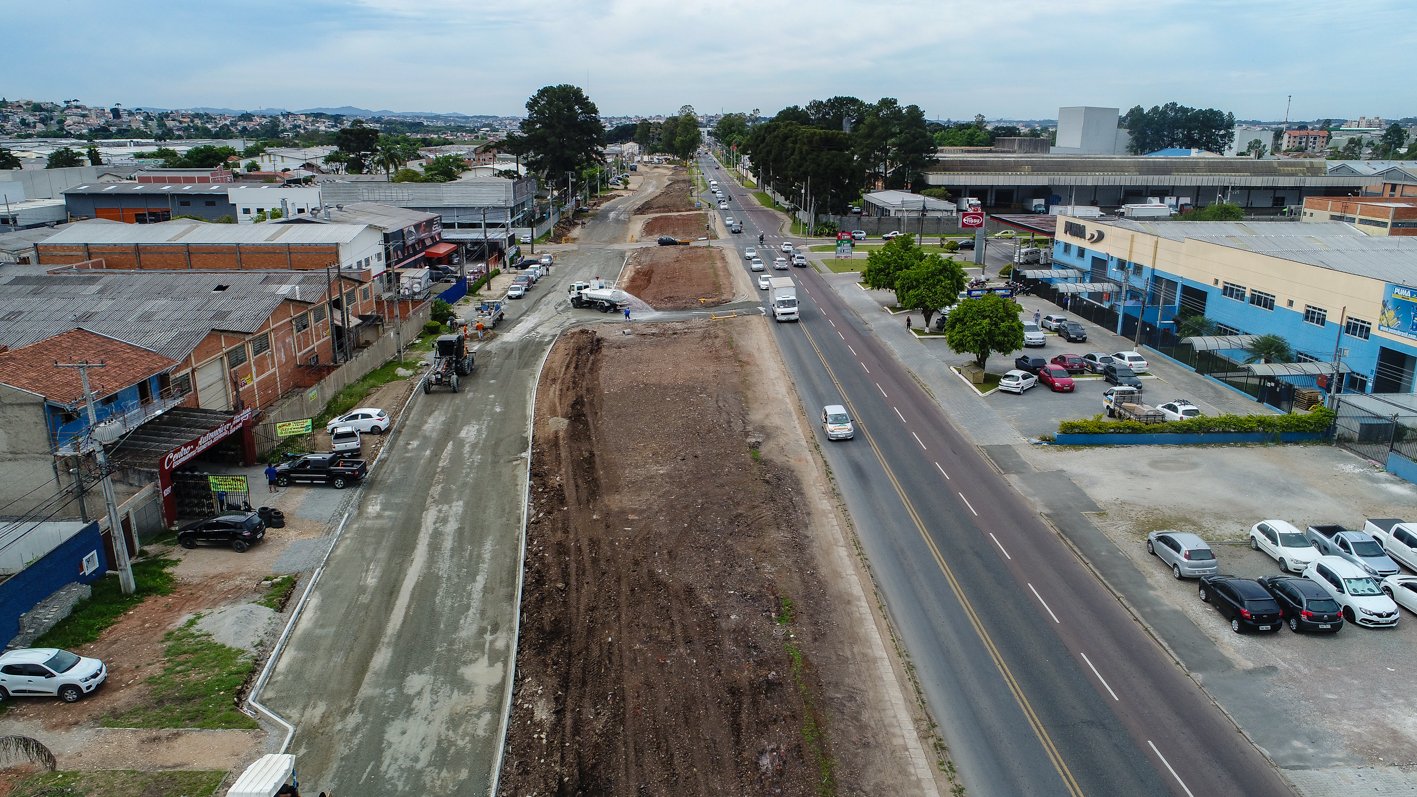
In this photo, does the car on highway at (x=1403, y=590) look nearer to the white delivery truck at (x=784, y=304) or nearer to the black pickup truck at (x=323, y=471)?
the black pickup truck at (x=323, y=471)

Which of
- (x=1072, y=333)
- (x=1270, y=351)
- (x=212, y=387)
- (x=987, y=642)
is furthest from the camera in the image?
(x=1072, y=333)

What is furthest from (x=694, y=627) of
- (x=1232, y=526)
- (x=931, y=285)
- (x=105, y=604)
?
(x=931, y=285)

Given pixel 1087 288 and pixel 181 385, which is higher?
pixel 1087 288

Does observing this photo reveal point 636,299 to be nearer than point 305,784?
No

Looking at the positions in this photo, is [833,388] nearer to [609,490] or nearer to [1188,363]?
[609,490]

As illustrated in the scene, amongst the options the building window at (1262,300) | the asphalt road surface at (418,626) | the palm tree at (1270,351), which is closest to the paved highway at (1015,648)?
the asphalt road surface at (418,626)

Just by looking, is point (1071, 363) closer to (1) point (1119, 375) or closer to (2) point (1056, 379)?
(1) point (1119, 375)

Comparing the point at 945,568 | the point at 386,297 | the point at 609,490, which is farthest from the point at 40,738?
the point at 386,297

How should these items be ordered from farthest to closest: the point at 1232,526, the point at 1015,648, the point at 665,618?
the point at 1232,526 → the point at 665,618 → the point at 1015,648
